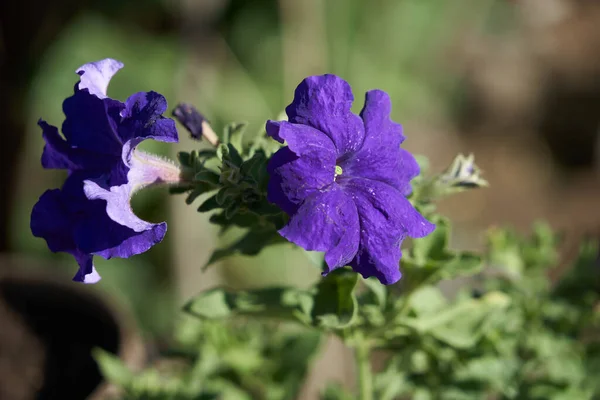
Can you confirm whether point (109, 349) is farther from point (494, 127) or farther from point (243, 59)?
point (494, 127)

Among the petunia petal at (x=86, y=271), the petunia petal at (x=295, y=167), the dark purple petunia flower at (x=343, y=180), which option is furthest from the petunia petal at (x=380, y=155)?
the petunia petal at (x=86, y=271)

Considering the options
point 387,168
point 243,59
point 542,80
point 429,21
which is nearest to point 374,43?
point 429,21

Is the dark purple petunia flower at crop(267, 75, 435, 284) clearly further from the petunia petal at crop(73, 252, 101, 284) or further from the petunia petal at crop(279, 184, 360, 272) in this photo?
the petunia petal at crop(73, 252, 101, 284)

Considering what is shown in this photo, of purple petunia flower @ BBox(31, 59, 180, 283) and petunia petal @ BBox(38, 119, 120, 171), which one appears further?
petunia petal @ BBox(38, 119, 120, 171)

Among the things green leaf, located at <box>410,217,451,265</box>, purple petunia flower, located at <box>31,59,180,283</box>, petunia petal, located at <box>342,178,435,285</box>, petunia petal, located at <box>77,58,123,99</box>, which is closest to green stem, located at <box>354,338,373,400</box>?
green leaf, located at <box>410,217,451,265</box>

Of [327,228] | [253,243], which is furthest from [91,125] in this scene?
[327,228]

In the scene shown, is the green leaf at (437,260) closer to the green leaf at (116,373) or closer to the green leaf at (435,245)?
the green leaf at (435,245)

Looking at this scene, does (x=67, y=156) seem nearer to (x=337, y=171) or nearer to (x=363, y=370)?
(x=337, y=171)
